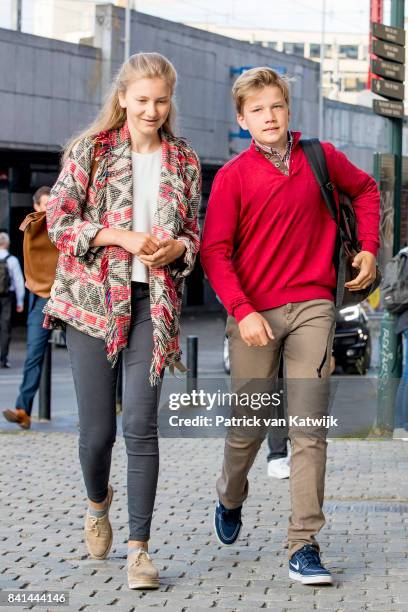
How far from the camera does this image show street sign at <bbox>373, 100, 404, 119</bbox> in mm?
10972

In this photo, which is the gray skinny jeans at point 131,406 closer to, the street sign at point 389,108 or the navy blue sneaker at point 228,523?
the navy blue sneaker at point 228,523

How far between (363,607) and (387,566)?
0.80 meters

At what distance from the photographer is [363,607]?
489 centimetres

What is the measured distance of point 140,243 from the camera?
517 cm

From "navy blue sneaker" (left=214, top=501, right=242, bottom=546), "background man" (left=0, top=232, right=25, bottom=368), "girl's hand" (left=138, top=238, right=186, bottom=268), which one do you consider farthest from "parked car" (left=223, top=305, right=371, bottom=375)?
"girl's hand" (left=138, top=238, right=186, bottom=268)

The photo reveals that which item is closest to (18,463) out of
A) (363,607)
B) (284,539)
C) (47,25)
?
(284,539)

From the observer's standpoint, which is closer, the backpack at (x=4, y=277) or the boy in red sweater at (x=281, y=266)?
the boy in red sweater at (x=281, y=266)

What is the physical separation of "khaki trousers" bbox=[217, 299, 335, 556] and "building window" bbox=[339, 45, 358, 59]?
140 meters

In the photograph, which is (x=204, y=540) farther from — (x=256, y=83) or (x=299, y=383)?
(x=256, y=83)

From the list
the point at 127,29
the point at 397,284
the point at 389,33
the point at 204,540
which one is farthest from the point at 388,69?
the point at 127,29

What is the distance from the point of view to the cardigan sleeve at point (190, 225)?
5.37 meters

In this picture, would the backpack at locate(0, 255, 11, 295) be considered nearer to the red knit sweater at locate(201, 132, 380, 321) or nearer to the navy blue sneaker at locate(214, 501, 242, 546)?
the navy blue sneaker at locate(214, 501, 242, 546)

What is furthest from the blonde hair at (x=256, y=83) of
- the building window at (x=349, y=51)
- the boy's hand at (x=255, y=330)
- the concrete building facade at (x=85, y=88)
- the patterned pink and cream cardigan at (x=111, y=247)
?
the building window at (x=349, y=51)

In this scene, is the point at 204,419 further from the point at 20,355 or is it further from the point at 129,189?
the point at 20,355
